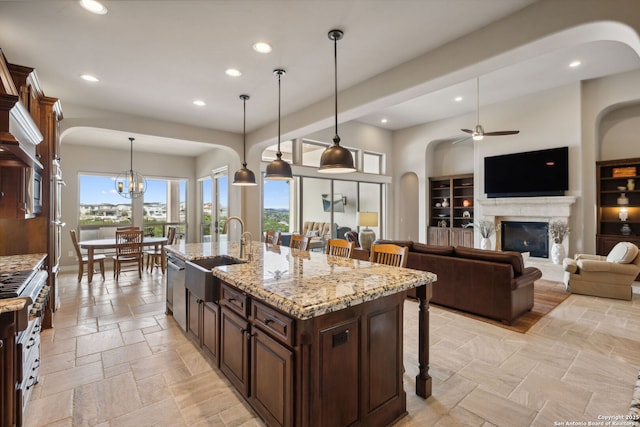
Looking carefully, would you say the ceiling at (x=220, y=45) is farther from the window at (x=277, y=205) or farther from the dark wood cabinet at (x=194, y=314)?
the dark wood cabinet at (x=194, y=314)

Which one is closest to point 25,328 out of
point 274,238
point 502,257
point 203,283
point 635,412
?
point 203,283

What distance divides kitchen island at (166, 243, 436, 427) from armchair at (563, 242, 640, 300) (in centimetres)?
398

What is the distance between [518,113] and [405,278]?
6.54 metres

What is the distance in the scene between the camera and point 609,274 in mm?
4363

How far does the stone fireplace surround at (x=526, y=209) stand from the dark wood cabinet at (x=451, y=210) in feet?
2.65

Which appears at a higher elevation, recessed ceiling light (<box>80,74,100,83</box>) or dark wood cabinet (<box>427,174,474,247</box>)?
recessed ceiling light (<box>80,74,100,83</box>)

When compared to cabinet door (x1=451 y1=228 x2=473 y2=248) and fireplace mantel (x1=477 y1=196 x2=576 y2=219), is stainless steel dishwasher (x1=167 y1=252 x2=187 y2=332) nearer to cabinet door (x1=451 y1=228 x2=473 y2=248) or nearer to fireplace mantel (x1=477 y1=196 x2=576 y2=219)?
fireplace mantel (x1=477 y1=196 x2=576 y2=219)

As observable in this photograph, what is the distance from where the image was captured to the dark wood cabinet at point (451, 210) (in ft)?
26.1

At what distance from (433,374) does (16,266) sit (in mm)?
3625

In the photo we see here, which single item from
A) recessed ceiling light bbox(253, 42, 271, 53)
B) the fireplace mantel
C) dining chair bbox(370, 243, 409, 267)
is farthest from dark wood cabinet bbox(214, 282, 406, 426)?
the fireplace mantel

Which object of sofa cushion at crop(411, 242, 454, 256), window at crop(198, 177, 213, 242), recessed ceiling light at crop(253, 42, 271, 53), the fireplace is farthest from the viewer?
window at crop(198, 177, 213, 242)

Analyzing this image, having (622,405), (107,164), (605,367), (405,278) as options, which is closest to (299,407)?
(405,278)

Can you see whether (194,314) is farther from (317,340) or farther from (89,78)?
(89,78)

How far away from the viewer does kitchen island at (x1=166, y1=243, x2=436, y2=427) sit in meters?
1.54
